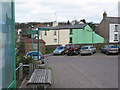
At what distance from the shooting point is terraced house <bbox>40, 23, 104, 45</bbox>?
42.2m

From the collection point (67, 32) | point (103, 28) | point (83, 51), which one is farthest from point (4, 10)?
point (103, 28)

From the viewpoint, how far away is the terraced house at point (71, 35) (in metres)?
42.2

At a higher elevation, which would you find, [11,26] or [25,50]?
[11,26]

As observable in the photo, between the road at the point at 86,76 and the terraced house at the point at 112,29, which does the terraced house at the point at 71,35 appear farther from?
the road at the point at 86,76

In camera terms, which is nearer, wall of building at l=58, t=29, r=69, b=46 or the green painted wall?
the green painted wall

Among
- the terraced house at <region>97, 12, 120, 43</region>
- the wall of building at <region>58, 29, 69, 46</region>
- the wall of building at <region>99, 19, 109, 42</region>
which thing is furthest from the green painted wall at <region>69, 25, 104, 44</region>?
the terraced house at <region>97, 12, 120, 43</region>

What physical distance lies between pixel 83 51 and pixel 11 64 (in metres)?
22.9

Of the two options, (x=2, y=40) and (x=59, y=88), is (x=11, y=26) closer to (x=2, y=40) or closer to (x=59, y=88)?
(x=2, y=40)

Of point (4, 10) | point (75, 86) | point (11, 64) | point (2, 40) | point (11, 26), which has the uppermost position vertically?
point (4, 10)

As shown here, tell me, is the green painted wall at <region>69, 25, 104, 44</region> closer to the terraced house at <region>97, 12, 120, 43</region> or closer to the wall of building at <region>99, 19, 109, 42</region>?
the wall of building at <region>99, 19, 109, 42</region>

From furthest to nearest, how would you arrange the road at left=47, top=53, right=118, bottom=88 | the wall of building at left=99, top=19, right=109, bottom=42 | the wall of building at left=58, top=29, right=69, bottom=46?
the wall of building at left=58, top=29, right=69, bottom=46
the wall of building at left=99, top=19, right=109, bottom=42
the road at left=47, top=53, right=118, bottom=88

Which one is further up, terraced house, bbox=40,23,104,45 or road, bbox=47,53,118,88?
terraced house, bbox=40,23,104,45

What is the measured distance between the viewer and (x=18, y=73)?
826 cm

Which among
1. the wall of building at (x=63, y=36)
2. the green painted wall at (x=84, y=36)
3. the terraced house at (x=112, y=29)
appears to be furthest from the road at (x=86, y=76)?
the wall of building at (x=63, y=36)
